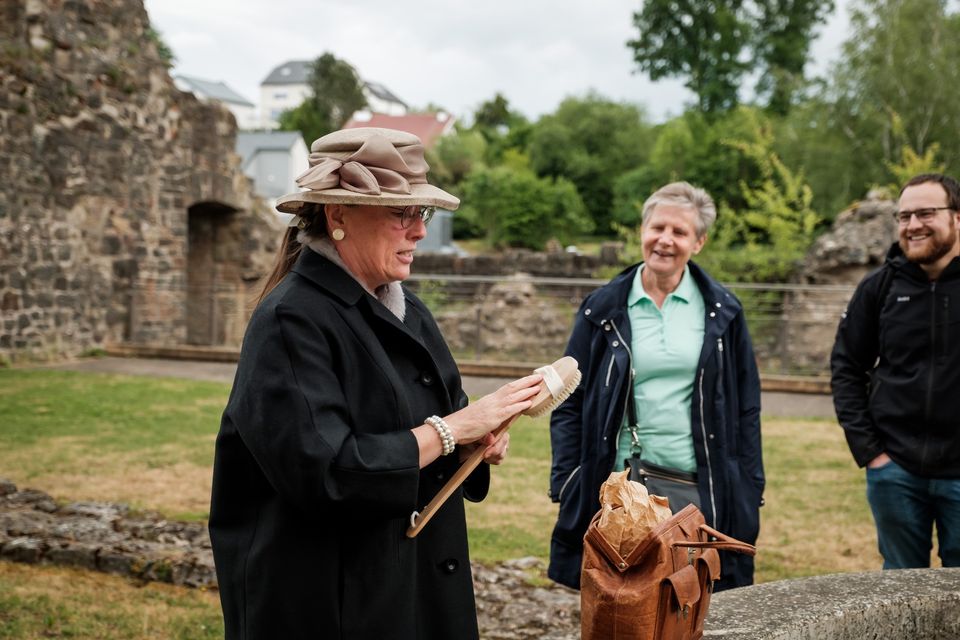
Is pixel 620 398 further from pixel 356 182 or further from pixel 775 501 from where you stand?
pixel 775 501

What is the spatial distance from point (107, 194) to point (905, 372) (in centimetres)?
1523

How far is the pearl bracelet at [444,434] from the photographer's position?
2.23 meters

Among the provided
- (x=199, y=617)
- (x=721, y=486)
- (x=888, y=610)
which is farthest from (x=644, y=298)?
(x=199, y=617)

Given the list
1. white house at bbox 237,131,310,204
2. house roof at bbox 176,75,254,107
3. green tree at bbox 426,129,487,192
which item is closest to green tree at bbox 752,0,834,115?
green tree at bbox 426,129,487,192

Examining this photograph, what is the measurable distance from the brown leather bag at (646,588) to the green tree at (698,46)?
141ft

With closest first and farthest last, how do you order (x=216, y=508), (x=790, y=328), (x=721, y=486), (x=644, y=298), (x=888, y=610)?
(x=216, y=508) → (x=888, y=610) → (x=721, y=486) → (x=644, y=298) → (x=790, y=328)

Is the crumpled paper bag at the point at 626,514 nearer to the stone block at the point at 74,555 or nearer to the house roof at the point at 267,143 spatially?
the stone block at the point at 74,555

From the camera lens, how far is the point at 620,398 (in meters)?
3.71

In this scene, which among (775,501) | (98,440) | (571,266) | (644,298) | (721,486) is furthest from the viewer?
(571,266)

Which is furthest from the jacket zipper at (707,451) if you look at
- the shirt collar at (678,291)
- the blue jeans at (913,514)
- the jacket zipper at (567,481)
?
the blue jeans at (913,514)

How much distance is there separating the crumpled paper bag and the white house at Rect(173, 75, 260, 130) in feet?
302

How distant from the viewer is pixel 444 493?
2.30 meters

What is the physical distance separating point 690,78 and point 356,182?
145 ft

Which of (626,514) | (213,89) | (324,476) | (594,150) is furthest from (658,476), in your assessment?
(213,89)
